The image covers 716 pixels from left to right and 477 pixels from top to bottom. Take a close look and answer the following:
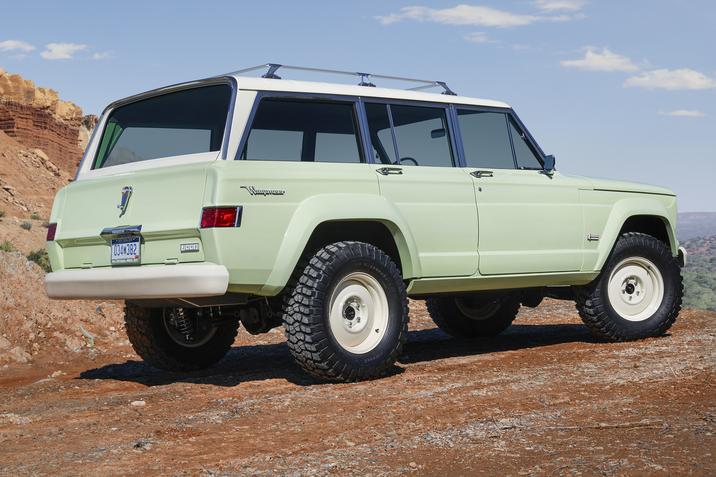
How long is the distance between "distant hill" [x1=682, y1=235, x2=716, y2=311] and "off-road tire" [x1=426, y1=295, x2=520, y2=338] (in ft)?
6.22

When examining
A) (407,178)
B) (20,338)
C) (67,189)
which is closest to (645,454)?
(407,178)

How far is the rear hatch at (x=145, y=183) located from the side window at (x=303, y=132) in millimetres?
255

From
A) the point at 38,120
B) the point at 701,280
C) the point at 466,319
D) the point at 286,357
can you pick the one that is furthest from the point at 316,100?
the point at 701,280

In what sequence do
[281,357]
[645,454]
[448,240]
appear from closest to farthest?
[645,454], [448,240], [281,357]

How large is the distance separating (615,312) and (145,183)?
4.51 m

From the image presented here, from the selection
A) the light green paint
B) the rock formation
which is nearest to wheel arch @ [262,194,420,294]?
the light green paint

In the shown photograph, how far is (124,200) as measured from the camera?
6.32m

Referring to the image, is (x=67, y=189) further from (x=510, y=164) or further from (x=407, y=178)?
(x=510, y=164)

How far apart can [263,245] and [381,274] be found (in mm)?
1032

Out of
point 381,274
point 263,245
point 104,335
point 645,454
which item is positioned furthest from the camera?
point 104,335

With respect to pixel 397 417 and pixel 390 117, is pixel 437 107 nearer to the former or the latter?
pixel 390 117

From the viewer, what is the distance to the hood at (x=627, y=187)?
27.2 feet

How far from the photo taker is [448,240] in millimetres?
7066

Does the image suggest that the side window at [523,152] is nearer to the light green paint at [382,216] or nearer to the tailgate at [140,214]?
the light green paint at [382,216]
